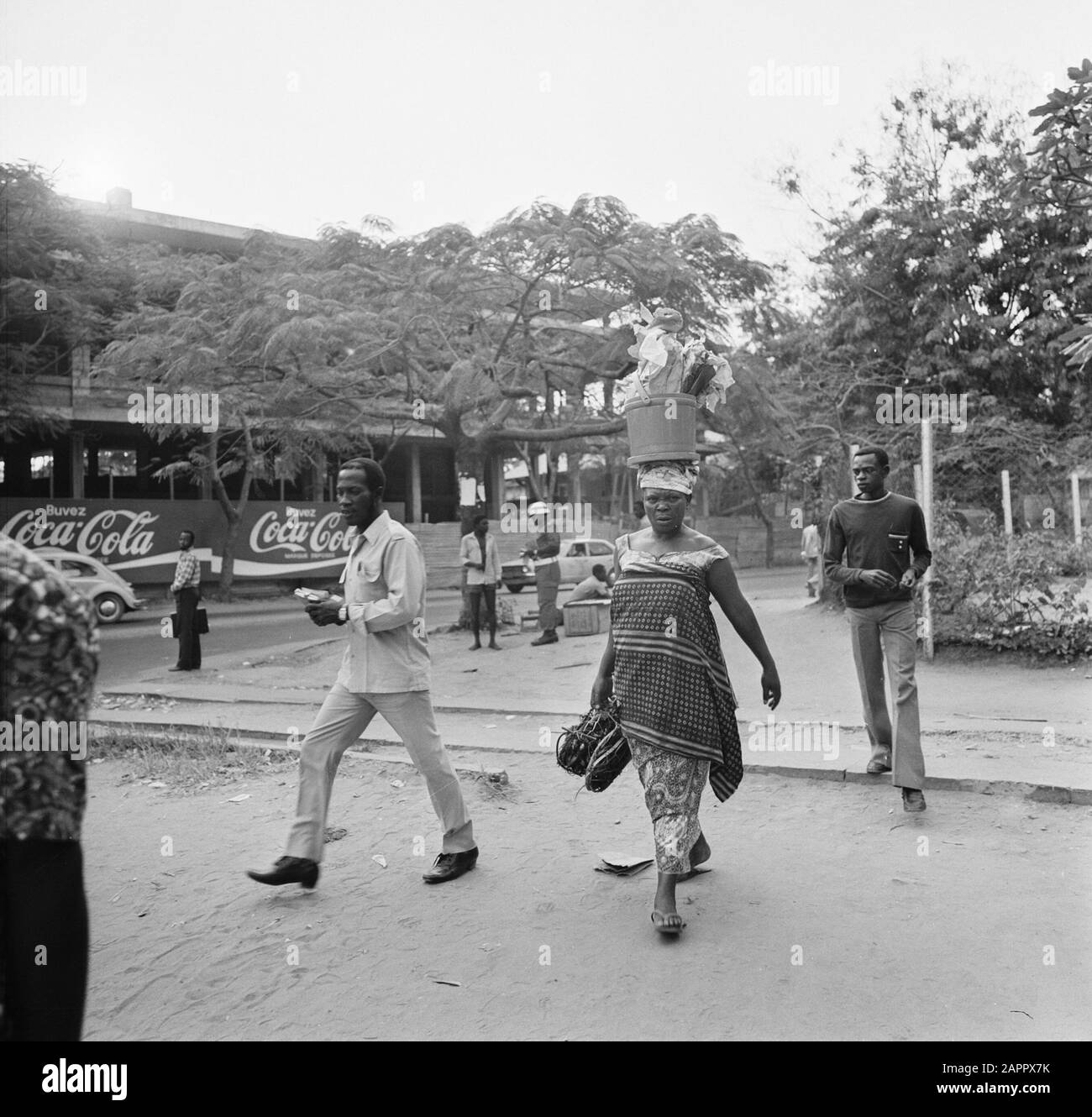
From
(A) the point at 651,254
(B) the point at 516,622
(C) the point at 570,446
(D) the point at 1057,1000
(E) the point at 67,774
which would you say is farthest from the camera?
(C) the point at 570,446

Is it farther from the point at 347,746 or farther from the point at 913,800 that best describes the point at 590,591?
the point at 347,746

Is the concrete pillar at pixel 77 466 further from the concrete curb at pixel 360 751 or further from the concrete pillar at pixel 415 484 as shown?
the concrete curb at pixel 360 751

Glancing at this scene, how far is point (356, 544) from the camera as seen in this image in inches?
175

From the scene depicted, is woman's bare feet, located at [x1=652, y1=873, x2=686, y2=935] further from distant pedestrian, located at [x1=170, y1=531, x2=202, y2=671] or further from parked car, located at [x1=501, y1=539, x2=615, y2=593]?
parked car, located at [x1=501, y1=539, x2=615, y2=593]

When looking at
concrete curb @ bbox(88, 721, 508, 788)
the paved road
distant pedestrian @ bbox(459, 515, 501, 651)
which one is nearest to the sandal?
concrete curb @ bbox(88, 721, 508, 788)

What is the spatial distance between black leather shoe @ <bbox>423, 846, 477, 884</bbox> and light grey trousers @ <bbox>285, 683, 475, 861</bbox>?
0.09 feet

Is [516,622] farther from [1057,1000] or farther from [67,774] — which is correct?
[67,774]

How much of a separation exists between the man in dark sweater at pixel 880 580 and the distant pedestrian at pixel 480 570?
755 centimetres

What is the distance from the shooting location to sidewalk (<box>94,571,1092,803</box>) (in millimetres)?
6070

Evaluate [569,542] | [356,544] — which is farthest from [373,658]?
[569,542]

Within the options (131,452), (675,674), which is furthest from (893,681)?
(131,452)

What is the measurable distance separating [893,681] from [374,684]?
2.72 meters

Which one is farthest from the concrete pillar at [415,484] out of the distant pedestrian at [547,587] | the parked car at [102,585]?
the distant pedestrian at [547,587]

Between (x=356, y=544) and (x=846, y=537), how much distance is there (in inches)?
110
